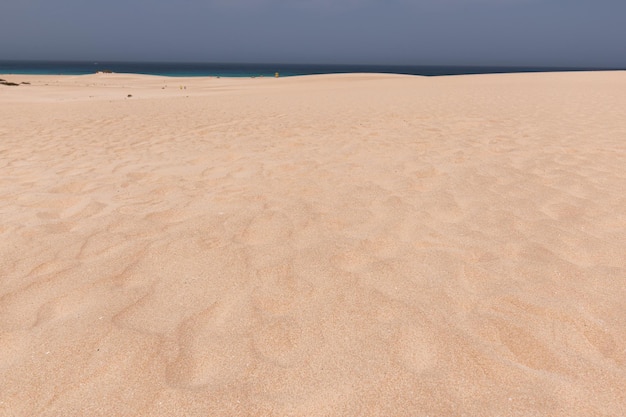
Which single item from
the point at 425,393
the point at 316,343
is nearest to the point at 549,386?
the point at 425,393

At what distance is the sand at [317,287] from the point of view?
60.1 inches

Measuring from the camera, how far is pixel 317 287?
7.04 ft

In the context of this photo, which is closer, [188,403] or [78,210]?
[188,403]

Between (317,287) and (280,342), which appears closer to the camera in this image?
(280,342)

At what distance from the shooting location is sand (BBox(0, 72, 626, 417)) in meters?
1.53

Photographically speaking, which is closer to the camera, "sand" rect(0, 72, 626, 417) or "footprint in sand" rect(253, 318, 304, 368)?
"sand" rect(0, 72, 626, 417)

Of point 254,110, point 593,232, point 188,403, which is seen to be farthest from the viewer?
point 254,110

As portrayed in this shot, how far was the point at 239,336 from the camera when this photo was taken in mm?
1806

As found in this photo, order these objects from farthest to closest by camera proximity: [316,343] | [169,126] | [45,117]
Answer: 1. [45,117]
2. [169,126]
3. [316,343]

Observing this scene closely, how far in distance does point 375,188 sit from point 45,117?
8253 mm

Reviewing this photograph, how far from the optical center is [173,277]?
2.26 m

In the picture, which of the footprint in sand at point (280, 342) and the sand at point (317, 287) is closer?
the sand at point (317, 287)

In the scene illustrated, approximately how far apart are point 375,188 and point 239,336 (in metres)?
2.09

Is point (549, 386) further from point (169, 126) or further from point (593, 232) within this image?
point (169, 126)
